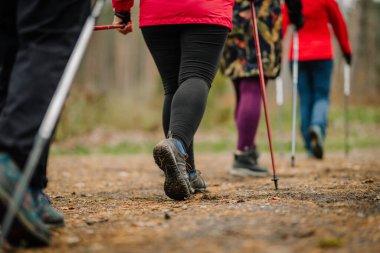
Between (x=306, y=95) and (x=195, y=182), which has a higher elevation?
(x=306, y=95)

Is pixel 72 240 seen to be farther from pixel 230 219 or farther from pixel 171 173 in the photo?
pixel 171 173

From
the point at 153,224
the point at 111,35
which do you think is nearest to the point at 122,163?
the point at 153,224

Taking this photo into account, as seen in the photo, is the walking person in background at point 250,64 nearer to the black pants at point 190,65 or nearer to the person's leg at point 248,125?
the person's leg at point 248,125

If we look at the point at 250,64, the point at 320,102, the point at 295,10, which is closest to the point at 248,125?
the point at 250,64

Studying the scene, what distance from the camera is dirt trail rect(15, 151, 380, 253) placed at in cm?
183

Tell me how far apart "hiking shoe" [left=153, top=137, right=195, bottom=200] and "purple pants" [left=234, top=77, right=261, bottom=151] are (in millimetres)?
1883

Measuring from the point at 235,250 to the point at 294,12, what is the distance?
3262 mm

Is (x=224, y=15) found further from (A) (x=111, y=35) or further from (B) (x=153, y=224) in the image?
(A) (x=111, y=35)

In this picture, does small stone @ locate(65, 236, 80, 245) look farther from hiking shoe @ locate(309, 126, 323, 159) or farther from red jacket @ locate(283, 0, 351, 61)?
red jacket @ locate(283, 0, 351, 61)

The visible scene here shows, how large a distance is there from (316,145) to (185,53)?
12.6ft

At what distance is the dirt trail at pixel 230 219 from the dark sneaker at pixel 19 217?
0.23ft

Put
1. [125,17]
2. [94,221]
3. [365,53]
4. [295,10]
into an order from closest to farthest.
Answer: [94,221]
[125,17]
[295,10]
[365,53]

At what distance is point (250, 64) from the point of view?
4645mm

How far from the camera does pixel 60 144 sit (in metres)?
10.7
